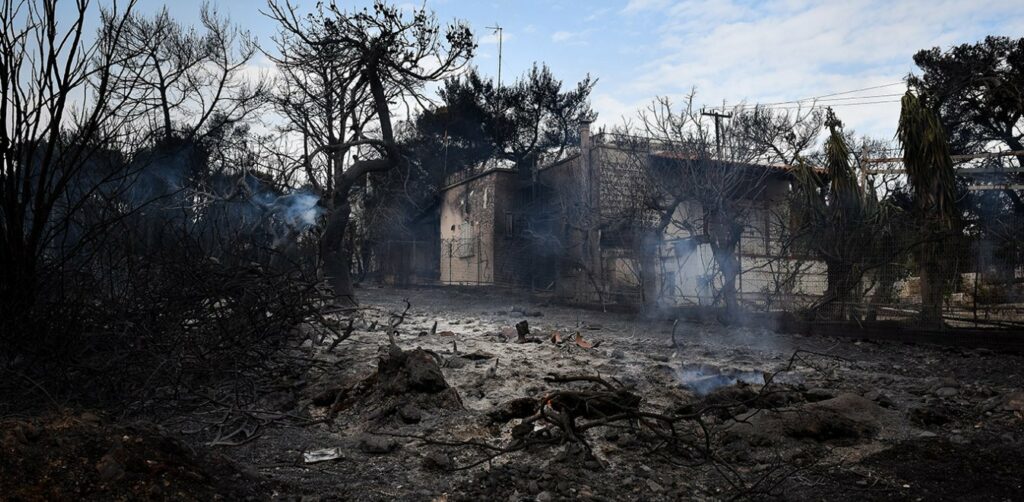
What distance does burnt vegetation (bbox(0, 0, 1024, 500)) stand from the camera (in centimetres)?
349

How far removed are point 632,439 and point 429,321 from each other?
7.77 metres

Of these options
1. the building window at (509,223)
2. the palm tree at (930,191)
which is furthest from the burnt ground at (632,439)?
the building window at (509,223)

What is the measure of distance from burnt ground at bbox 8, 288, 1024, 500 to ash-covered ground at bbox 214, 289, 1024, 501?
→ 0.05ft

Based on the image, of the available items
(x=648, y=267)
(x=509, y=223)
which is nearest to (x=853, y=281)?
(x=648, y=267)

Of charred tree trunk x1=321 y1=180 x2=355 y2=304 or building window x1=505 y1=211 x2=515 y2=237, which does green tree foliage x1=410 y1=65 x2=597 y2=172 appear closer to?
building window x1=505 y1=211 x2=515 y2=237

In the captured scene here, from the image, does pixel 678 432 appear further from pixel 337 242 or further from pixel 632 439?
pixel 337 242

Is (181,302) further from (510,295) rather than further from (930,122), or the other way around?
(510,295)

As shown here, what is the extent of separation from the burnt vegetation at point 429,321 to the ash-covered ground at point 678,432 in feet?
0.09

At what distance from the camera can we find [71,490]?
2430 millimetres

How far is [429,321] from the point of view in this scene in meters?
11.5

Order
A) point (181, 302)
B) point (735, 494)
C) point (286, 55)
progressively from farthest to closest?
point (286, 55), point (181, 302), point (735, 494)

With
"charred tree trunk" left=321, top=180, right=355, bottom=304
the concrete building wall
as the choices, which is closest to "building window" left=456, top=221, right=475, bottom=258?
the concrete building wall

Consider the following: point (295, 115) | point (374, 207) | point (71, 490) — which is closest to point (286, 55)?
point (295, 115)

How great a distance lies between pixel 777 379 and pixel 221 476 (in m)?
4.98
